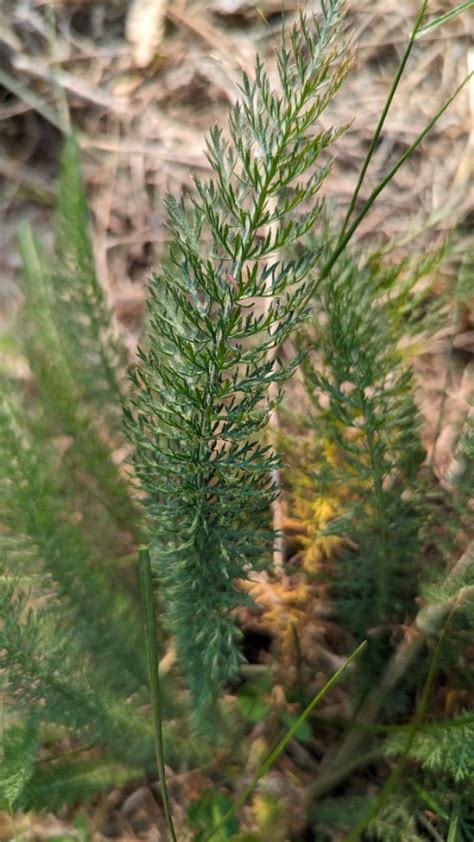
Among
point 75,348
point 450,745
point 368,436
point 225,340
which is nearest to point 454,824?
point 450,745

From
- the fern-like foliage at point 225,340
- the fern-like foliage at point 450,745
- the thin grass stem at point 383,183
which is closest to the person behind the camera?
the fern-like foliage at point 225,340

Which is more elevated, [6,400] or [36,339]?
[36,339]

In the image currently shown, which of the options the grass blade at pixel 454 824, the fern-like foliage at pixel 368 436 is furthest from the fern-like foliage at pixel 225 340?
the grass blade at pixel 454 824

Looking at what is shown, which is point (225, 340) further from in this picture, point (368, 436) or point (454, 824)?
point (454, 824)

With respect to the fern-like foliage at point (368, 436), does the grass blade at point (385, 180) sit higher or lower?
higher

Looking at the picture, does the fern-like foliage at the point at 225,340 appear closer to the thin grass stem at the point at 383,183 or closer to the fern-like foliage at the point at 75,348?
the thin grass stem at the point at 383,183

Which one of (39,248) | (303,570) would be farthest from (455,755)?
(39,248)

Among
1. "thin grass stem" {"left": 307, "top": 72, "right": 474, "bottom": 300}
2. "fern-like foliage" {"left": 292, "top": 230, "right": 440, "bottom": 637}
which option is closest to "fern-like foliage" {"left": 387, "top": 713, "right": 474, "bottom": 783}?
"fern-like foliage" {"left": 292, "top": 230, "right": 440, "bottom": 637}

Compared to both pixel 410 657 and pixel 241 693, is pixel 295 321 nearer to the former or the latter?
pixel 410 657
